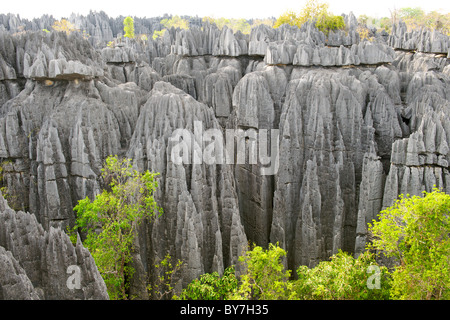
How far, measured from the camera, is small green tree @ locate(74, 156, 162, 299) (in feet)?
53.3

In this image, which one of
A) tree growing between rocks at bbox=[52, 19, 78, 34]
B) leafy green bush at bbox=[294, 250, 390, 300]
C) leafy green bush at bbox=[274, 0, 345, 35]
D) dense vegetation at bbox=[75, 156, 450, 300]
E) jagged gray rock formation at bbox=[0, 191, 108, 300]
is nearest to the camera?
jagged gray rock formation at bbox=[0, 191, 108, 300]

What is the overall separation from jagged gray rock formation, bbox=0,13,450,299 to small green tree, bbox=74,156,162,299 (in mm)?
1243

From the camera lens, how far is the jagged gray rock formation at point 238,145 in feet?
62.7

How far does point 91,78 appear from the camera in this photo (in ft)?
79.7

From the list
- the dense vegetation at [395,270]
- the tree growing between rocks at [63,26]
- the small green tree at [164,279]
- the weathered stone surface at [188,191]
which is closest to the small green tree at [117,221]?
the weathered stone surface at [188,191]

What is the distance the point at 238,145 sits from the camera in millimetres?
25844

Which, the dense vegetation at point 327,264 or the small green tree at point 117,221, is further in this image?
the small green tree at point 117,221

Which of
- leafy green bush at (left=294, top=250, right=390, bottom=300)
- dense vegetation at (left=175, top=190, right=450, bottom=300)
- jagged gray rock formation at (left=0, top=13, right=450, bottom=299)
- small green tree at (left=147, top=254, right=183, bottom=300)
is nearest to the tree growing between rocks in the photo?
jagged gray rock formation at (left=0, top=13, right=450, bottom=299)

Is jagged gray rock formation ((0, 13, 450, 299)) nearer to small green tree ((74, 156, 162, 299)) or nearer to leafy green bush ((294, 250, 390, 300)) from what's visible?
small green tree ((74, 156, 162, 299))

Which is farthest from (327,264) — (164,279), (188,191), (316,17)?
(316,17)

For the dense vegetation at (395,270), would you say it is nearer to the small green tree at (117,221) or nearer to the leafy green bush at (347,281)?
the leafy green bush at (347,281)

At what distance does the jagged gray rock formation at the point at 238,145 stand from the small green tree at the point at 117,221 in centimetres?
124

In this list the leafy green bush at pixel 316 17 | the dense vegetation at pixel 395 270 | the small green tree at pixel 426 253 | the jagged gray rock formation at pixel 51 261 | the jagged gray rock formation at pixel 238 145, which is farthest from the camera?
the leafy green bush at pixel 316 17
